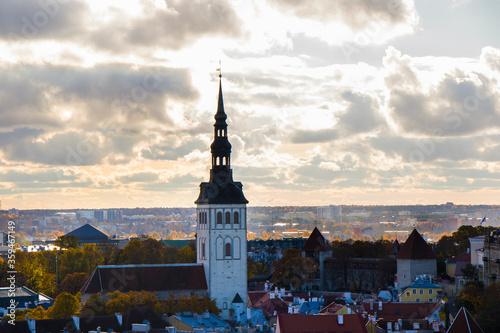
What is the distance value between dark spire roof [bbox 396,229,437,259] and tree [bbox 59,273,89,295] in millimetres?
33454

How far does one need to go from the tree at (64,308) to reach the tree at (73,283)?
2156 centimetres

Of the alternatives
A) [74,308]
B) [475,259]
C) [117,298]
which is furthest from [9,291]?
[475,259]

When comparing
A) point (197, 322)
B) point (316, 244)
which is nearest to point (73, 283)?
point (197, 322)

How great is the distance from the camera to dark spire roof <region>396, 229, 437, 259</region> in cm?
10456

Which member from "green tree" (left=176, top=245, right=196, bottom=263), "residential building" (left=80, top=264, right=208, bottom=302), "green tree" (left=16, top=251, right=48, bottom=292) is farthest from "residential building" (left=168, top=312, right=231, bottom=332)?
"green tree" (left=16, top=251, right=48, bottom=292)

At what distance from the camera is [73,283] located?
102250 millimetres

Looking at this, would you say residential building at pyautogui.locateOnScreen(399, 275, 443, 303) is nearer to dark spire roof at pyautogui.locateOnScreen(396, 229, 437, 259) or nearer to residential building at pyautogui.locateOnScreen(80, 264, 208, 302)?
dark spire roof at pyautogui.locateOnScreen(396, 229, 437, 259)

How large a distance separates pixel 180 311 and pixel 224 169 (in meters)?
17.3

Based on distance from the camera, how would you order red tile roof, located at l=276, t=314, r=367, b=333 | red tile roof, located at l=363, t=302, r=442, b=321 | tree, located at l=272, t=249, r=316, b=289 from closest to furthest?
red tile roof, located at l=276, t=314, r=367, b=333, red tile roof, located at l=363, t=302, r=442, b=321, tree, located at l=272, t=249, r=316, b=289

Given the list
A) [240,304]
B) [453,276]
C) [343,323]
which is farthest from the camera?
[453,276]

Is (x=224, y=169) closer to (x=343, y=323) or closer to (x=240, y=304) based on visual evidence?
(x=240, y=304)

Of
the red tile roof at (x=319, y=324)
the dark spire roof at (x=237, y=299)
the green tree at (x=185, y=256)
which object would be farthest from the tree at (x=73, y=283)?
the red tile roof at (x=319, y=324)

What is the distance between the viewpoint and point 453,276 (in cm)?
11088

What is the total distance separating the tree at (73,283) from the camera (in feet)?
332
